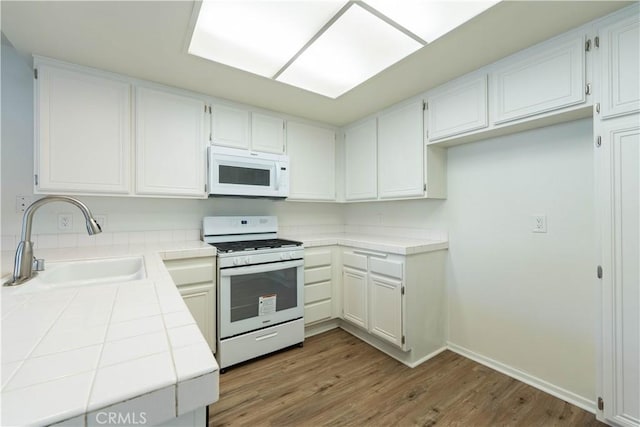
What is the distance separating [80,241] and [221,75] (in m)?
1.64

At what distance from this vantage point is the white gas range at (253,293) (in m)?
2.09

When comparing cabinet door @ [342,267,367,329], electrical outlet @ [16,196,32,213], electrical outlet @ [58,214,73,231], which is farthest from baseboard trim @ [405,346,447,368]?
electrical outlet @ [16,196,32,213]

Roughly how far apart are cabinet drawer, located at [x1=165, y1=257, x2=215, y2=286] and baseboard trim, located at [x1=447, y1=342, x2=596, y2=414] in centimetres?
212

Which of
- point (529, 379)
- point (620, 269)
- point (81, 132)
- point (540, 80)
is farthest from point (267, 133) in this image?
point (529, 379)

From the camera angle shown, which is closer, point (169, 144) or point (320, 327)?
point (169, 144)

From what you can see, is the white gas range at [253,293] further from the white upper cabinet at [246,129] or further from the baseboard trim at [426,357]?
→ the baseboard trim at [426,357]

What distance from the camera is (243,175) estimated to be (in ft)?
8.01

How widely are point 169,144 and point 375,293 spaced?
2.09 metres

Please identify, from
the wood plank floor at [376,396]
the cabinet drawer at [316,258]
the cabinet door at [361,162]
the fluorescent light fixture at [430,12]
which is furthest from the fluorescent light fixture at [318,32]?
the wood plank floor at [376,396]

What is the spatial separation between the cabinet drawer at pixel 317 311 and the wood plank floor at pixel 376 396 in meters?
0.34

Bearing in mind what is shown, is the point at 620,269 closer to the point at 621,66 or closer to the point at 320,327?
the point at 621,66

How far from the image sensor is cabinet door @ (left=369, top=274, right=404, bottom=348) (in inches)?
86.5

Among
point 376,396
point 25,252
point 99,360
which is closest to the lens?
point 99,360

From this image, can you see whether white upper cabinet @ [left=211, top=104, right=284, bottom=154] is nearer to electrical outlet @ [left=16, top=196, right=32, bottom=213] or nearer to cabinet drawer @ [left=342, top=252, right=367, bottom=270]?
cabinet drawer @ [left=342, top=252, right=367, bottom=270]
